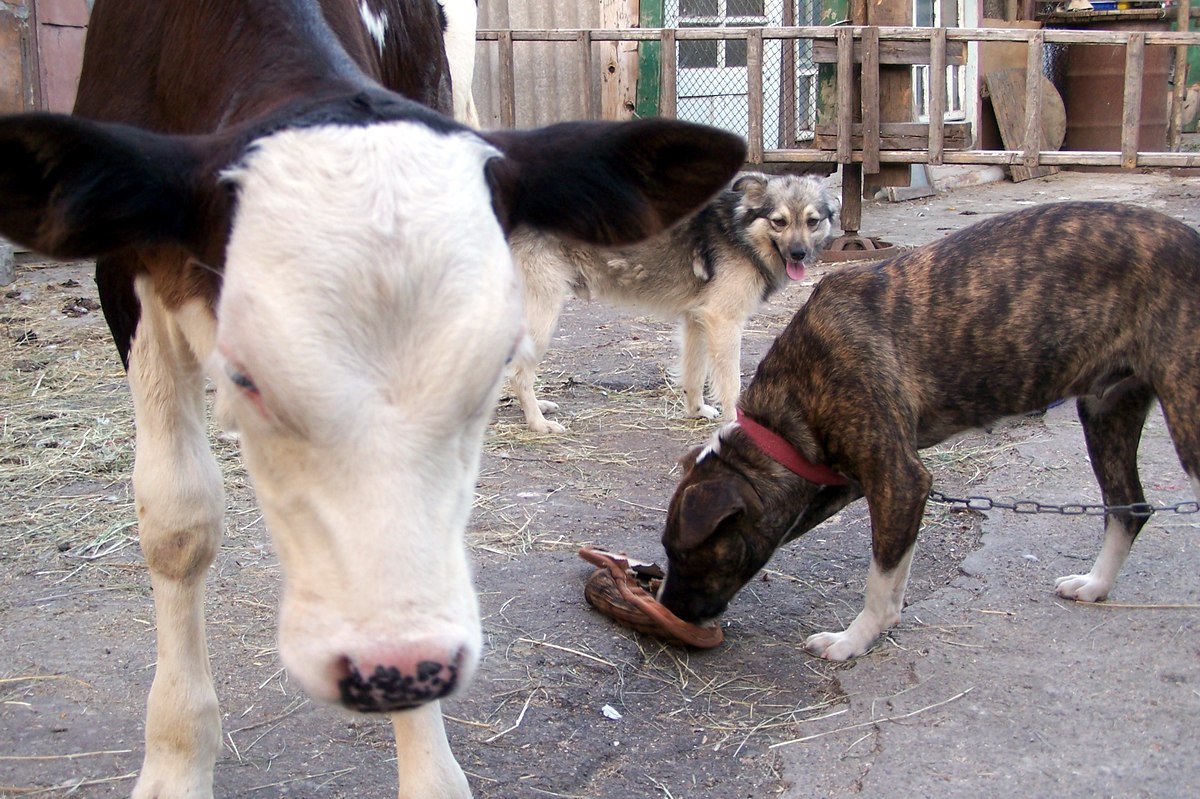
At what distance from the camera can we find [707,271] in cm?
705

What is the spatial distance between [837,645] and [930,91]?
8042 millimetres

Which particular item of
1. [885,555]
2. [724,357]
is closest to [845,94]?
[724,357]

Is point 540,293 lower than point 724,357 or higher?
higher

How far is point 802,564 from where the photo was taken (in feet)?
15.2

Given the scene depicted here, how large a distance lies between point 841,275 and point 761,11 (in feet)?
34.9

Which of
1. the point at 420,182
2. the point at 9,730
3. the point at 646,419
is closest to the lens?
the point at 420,182

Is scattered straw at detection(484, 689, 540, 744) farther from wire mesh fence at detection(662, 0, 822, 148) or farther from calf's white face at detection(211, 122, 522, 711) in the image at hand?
wire mesh fence at detection(662, 0, 822, 148)

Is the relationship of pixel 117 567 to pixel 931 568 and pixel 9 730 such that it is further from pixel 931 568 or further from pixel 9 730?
pixel 931 568

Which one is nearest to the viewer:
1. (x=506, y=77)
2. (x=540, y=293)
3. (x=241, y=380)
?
(x=241, y=380)

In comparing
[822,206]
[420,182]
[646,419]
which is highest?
[420,182]

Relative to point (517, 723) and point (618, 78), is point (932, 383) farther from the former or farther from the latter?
point (618, 78)

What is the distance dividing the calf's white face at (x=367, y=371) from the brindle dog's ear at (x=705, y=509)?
2.07 m

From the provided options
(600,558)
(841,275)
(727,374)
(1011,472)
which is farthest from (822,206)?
(600,558)

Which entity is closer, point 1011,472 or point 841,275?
point 841,275
